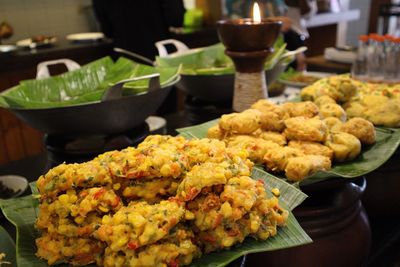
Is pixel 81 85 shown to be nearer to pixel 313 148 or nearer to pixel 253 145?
pixel 253 145

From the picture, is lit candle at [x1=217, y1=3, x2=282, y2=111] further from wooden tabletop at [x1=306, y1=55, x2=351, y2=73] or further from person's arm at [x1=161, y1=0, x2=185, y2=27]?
person's arm at [x1=161, y1=0, x2=185, y2=27]

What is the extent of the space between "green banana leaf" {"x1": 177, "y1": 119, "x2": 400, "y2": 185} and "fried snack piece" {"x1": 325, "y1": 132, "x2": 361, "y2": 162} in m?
0.02

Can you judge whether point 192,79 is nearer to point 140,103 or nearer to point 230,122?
point 140,103

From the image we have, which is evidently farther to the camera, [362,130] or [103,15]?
[103,15]

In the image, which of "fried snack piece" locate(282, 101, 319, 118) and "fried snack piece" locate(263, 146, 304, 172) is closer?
"fried snack piece" locate(263, 146, 304, 172)

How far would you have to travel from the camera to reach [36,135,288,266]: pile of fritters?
0.64 metres

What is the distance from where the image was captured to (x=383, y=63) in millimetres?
2131

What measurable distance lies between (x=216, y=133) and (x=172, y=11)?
3038 millimetres

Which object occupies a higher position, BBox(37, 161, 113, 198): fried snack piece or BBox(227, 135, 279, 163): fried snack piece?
BBox(37, 161, 113, 198): fried snack piece

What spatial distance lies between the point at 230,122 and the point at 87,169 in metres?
0.47

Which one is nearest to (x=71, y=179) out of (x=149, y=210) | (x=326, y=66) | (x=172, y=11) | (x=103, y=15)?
(x=149, y=210)

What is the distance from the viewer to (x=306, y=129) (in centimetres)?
104

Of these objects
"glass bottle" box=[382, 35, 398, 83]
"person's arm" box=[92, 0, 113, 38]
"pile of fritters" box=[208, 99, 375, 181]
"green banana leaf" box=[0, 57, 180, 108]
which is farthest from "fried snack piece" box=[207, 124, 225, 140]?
"person's arm" box=[92, 0, 113, 38]

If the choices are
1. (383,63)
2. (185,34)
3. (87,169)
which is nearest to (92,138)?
(87,169)
